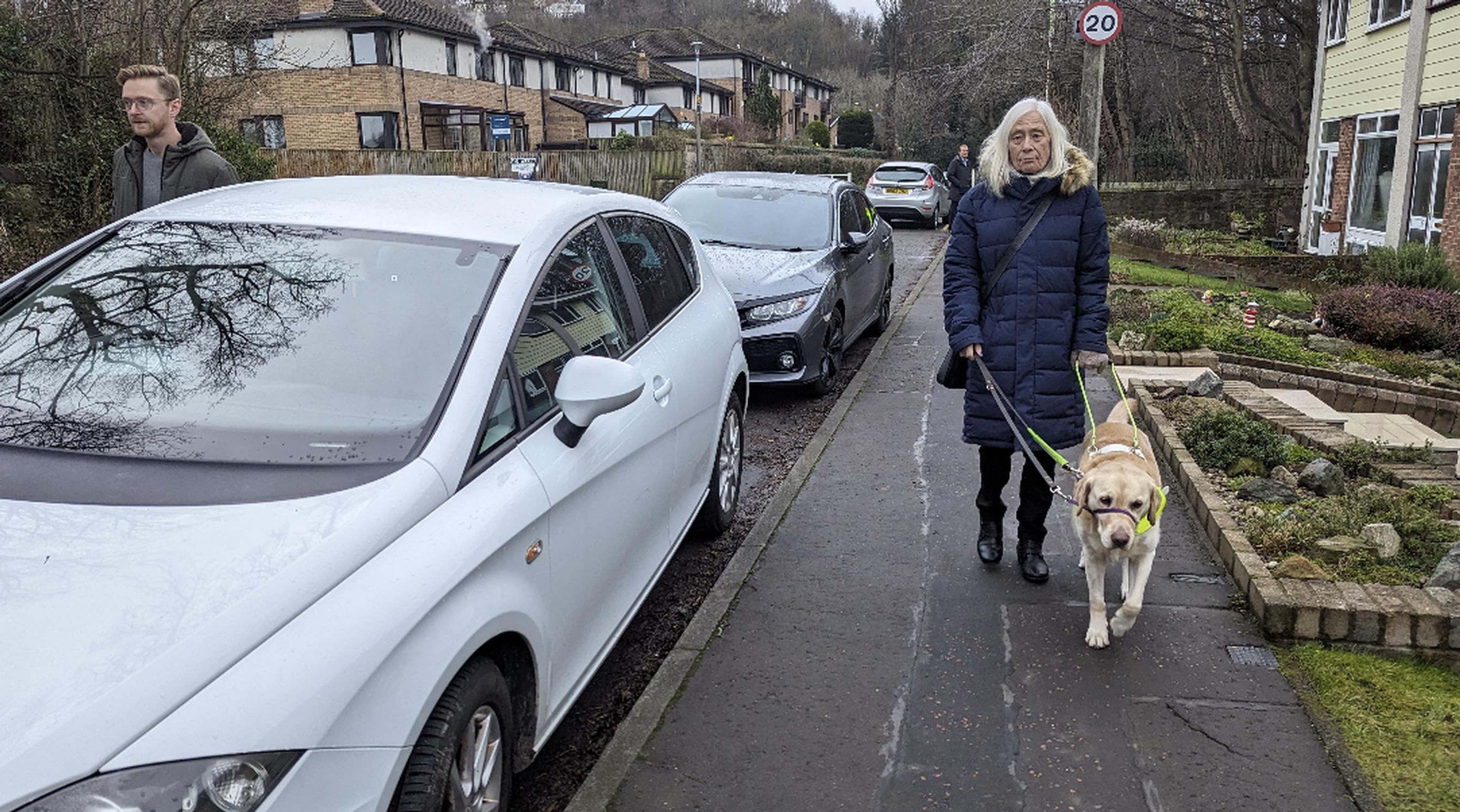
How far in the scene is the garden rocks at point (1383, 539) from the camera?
4.68 m

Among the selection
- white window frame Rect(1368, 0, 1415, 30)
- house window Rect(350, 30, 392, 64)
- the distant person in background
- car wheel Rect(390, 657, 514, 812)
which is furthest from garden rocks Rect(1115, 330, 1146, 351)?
house window Rect(350, 30, 392, 64)

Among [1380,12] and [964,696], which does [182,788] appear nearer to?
[964,696]

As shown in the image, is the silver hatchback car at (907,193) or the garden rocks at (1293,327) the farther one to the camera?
the silver hatchback car at (907,193)

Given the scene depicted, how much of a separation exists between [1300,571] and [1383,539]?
55 cm

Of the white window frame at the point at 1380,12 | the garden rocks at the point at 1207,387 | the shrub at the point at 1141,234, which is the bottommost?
the garden rocks at the point at 1207,387

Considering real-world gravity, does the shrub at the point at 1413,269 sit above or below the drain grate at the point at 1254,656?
above

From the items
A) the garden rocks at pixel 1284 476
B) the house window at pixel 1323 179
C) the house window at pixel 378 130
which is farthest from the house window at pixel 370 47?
the garden rocks at pixel 1284 476

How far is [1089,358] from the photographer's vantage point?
4605 mm

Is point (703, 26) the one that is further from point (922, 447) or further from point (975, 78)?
point (922, 447)

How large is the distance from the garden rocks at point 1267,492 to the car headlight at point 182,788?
16.3 feet

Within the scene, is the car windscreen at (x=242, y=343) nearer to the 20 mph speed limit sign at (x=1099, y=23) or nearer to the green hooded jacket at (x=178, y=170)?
the green hooded jacket at (x=178, y=170)

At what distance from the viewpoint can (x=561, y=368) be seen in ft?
11.2

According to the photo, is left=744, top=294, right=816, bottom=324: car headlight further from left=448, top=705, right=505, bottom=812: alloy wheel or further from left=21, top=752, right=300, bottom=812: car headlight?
left=21, top=752, right=300, bottom=812: car headlight

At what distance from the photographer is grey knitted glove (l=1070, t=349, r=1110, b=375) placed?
15.1 ft
